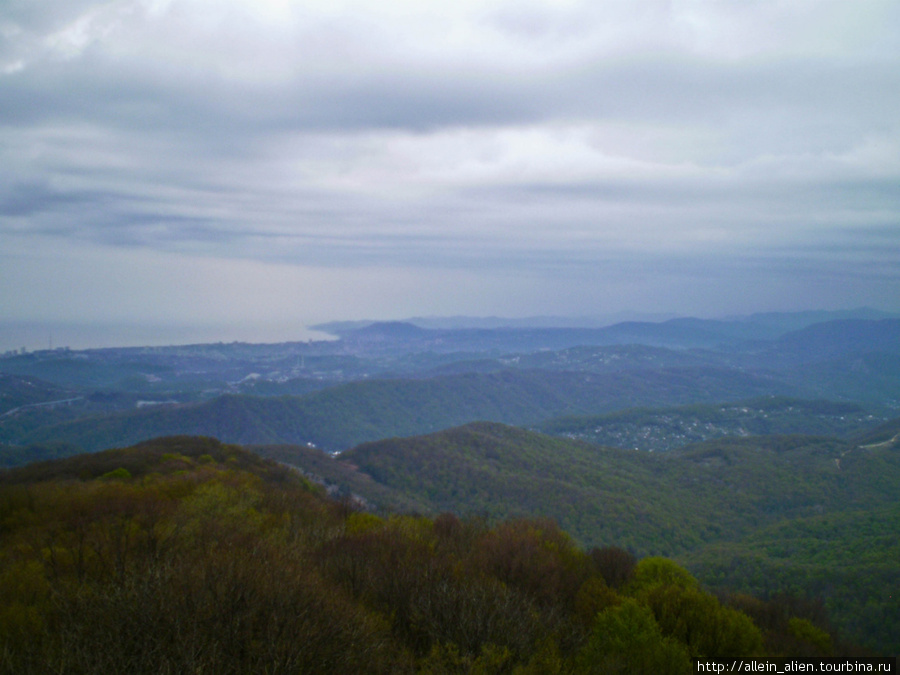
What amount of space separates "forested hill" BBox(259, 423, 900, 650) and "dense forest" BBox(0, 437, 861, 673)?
29.8m

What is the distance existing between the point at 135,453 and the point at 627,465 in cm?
9860

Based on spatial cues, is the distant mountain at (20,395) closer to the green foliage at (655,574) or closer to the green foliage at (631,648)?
Result: the green foliage at (655,574)

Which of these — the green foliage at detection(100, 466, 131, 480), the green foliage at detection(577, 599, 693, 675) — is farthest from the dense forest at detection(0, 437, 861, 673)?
the green foliage at detection(100, 466, 131, 480)

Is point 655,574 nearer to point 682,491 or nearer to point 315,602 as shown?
point 315,602

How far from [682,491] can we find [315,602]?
349 ft

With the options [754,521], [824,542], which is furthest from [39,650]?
[754,521]

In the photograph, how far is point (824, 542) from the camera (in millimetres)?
62094

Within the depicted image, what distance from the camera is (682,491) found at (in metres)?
104

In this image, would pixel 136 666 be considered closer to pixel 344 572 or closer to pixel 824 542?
pixel 344 572

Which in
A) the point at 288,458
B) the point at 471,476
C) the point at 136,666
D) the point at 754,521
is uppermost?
the point at 136,666

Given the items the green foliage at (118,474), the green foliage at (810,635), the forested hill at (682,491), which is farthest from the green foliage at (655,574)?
the green foliage at (118,474)

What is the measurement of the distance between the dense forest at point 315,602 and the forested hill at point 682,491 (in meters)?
29.8

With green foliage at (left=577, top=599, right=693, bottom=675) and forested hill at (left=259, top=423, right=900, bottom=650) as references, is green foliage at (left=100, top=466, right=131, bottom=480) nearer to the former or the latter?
green foliage at (left=577, top=599, right=693, bottom=675)

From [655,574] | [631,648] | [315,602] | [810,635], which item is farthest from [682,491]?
[315,602]
